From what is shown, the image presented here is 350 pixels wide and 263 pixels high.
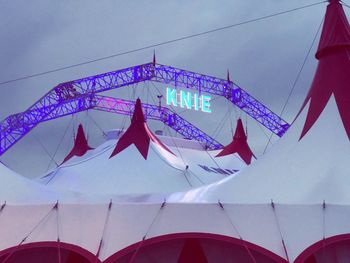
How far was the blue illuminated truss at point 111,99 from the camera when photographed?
730 inches

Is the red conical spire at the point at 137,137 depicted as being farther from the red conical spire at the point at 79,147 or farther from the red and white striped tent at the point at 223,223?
the red conical spire at the point at 79,147

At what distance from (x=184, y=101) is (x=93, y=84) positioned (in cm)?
425

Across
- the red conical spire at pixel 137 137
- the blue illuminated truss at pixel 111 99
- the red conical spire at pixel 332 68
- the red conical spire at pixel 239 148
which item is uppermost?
the blue illuminated truss at pixel 111 99

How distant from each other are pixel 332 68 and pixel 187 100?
12694 millimetres

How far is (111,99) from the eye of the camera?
68.2 ft

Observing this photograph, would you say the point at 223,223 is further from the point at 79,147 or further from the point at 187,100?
the point at 187,100

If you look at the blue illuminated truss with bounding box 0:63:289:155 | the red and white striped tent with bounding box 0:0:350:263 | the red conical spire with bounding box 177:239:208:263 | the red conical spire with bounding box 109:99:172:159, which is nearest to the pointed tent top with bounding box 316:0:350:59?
the red and white striped tent with bounding box 0:0:350:263

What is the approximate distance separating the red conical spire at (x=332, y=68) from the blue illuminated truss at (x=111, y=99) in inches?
438

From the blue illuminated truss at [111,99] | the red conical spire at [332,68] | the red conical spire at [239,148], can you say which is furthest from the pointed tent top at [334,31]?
the blue illuminated truss at [111,99]

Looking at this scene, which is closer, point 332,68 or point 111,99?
point 332,68

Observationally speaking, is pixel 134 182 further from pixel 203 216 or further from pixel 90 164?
pixel 203 216

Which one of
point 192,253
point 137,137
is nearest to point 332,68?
point 192,253

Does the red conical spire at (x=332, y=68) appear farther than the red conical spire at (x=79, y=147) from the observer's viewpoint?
No

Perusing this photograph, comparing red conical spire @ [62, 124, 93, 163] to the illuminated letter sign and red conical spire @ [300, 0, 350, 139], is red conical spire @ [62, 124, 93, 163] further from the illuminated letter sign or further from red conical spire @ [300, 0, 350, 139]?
red conical spire @ [300, 0, 350, 139]
